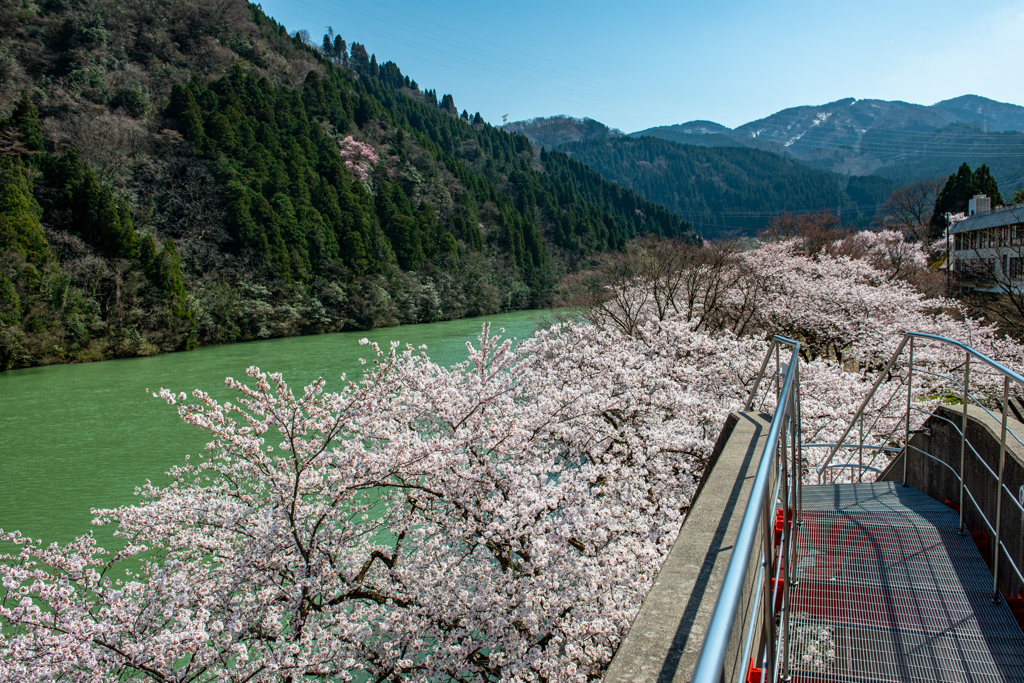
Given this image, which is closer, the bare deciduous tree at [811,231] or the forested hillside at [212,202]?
the forested hillside at [212,202]

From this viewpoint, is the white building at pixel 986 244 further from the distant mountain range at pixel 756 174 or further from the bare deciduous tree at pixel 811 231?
the distant mountain range at pixel 756 174

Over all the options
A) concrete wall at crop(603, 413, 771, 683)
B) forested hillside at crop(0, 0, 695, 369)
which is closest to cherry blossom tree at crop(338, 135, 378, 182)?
forested hillside at crop(0, 0, 695, 369)

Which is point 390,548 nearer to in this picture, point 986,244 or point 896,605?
point 896,605

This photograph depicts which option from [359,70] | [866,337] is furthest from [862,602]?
[359,70]

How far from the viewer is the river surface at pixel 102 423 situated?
10.4 metres

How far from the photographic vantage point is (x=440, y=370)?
918cm

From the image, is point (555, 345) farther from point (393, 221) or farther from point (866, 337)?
point (393, 221)

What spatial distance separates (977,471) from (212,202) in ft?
138

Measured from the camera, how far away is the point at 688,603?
5.98 feet

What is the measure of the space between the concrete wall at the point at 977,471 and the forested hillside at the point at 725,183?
4183 inches

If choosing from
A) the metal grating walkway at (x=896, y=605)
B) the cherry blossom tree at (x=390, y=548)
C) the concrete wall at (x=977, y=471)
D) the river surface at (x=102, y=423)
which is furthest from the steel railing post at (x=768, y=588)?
the river surface at (x=102, y=423)

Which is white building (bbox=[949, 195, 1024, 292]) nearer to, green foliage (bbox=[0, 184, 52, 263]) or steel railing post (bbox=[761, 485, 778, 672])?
steel railing post (bbox=[761, 485, 778, 672])

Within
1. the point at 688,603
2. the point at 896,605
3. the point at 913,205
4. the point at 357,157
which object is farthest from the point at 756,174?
the point at 688,603

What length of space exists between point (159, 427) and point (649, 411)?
12.7 m
